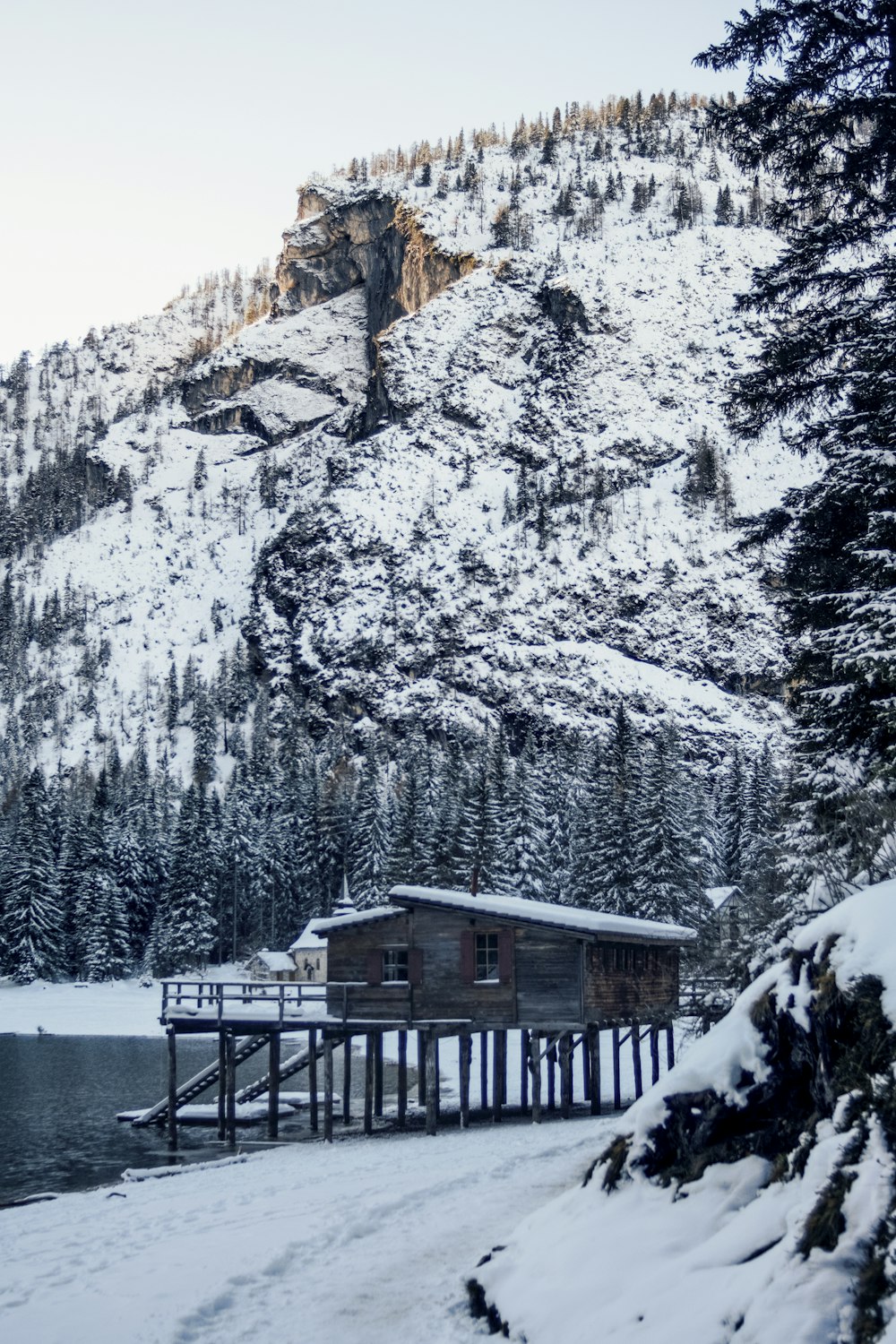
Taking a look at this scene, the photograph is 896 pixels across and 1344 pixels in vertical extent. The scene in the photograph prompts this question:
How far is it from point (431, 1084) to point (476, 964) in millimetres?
3486

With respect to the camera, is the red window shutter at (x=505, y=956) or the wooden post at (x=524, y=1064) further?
the wooden post at (x=524, y=1064)

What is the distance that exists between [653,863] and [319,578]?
131m

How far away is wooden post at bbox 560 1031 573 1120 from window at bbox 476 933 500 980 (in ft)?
9.02

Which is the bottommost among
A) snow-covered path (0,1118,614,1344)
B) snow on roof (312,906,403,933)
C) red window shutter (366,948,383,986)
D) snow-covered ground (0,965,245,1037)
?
snow-covered ground (0,965,245,1037)

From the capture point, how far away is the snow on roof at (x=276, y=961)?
84.2 m

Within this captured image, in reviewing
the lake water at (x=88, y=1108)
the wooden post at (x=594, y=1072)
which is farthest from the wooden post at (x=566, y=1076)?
the lake water at (x=88, y=1108)

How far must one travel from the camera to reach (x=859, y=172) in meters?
17.0

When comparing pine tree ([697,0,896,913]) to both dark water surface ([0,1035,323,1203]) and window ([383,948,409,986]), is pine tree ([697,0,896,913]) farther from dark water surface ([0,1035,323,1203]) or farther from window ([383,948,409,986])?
dark water surface ([0,1035,323,1203])

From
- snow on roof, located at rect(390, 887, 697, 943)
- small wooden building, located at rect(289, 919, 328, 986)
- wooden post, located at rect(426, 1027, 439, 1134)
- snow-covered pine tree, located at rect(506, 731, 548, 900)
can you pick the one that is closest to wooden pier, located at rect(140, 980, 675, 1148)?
wooden post, located at rect(426, 1027, 439, 1134)

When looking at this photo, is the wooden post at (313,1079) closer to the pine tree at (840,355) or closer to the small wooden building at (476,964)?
the small wooden building at (476,964)

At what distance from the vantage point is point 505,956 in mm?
32906

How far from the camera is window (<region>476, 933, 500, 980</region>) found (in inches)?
1300

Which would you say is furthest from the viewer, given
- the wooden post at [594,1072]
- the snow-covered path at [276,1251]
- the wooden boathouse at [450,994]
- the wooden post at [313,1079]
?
the wooden post at [313,1079]

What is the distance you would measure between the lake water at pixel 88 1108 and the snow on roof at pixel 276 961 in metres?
18.3
